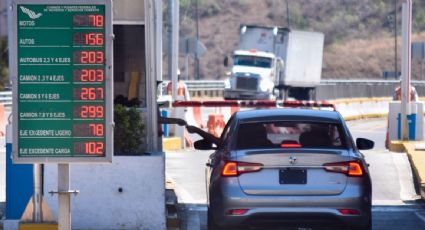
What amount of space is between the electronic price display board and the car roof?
268cm

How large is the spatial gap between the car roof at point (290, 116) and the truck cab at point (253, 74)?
128 ft

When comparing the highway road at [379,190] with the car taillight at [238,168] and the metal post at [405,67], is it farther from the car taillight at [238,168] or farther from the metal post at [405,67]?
the car taillight at [238,168]

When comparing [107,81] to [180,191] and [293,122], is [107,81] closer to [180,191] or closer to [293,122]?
[293,122]

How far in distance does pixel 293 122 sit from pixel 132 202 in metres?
2.05

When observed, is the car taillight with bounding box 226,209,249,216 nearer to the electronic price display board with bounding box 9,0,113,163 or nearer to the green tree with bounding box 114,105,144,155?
the green tree with bounding box 114,105,144,155

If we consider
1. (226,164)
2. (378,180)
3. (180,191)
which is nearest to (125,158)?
(226,164)

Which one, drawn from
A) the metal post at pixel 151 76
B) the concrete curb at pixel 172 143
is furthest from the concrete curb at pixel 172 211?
the concrete curb at pixel 172 143

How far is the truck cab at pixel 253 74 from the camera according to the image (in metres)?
51.3

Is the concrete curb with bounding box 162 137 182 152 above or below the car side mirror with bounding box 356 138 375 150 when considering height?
below

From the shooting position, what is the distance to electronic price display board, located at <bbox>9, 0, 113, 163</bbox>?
9.37m

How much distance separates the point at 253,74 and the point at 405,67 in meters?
27.7

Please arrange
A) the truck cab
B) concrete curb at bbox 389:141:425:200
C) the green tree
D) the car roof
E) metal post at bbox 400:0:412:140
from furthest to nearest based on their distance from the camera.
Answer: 1. the truck cab
2. metal post at bbox 400:0:412:140
3. concrete curb at bbox 389:141:425:200
4. the green tree
5. the car roof

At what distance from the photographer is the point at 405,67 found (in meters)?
23.8

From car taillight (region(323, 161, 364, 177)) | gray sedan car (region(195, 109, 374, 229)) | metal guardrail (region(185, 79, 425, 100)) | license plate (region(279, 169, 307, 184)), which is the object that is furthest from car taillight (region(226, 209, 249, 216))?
metal guardrail (region(185, 79, 425, 100))
